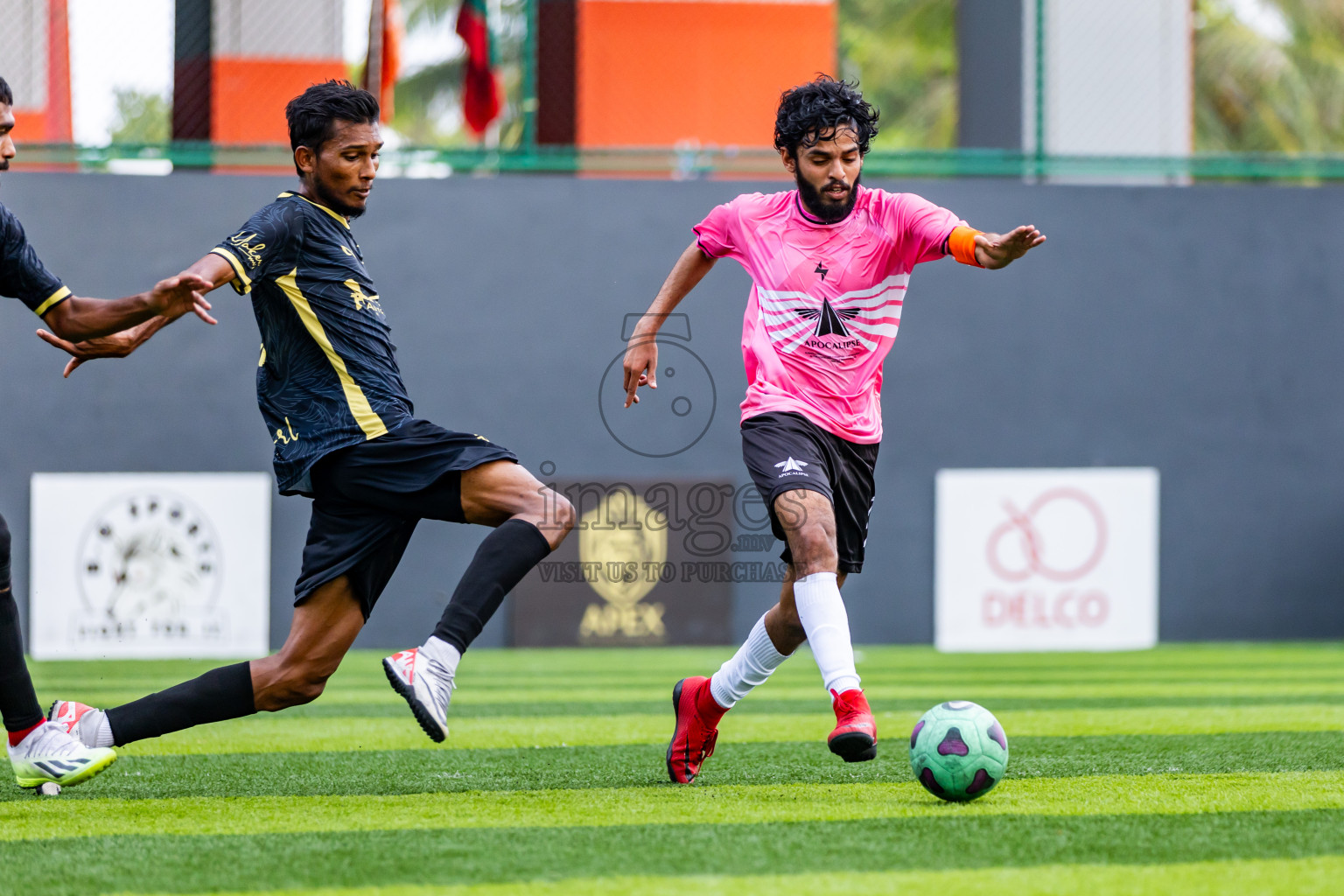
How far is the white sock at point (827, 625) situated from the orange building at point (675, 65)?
29.2 ft

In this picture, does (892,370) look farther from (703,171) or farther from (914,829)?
(914,829)

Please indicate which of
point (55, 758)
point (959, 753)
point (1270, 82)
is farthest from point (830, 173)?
point (1270, 82)

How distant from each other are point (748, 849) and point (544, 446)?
7.74 metres

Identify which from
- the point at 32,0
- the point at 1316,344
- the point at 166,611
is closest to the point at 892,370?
the point at 1316,344

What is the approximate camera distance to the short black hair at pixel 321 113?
402cm

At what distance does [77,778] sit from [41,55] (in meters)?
8.74

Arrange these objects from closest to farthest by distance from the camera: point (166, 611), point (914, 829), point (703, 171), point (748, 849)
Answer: point (748, 849)
point (914, 829)
point (166, 611)
point (703, 171)

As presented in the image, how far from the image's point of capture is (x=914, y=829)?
3400 millimetres

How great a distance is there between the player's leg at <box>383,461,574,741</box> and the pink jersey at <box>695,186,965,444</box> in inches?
31.2

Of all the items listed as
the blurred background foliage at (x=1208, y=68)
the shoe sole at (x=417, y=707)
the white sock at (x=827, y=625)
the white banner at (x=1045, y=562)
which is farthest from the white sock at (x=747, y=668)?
the blurred background foliage at (x=1208, y=68)

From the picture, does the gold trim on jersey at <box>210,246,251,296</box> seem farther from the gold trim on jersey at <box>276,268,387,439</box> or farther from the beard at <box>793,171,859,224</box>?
the beard at <box>793,171,859,224</box>

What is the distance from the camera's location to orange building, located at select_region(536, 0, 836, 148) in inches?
483

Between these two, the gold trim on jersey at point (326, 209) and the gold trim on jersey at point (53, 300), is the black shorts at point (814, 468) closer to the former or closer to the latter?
the gold trim on jersey at point (326, 209)

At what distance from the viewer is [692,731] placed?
4.32m
